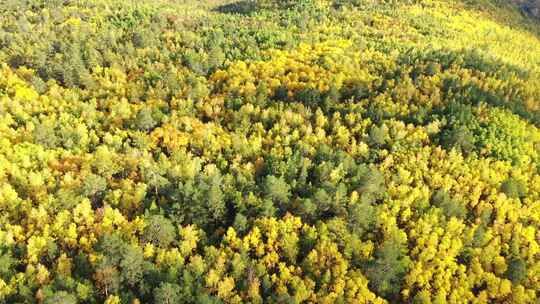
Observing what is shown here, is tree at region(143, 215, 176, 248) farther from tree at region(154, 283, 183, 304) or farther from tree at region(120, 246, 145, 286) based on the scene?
tree at region(154, 283, 183, 304)

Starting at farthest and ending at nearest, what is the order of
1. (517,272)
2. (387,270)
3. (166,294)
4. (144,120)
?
(144,120), (517,272), (387,270), (166,294)

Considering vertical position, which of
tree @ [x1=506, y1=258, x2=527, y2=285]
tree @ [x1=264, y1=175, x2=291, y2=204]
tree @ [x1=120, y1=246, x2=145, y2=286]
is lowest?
tree @ [x1=506, y1=258, x2=527, y2=285]

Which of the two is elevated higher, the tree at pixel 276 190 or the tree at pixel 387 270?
the tree at pixel 276 190

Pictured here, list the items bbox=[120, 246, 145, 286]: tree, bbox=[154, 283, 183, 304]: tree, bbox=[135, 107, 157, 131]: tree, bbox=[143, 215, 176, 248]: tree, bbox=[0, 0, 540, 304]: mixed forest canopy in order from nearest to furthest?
bbox=[154, 283, 183, 304]: tree
bbox=[120, 246, 145, 286]: tree
bbox=[0, 0, 540, 304]: mixed forest canopy
bbox=[143, 215, 176, 248]: tree
bbox=[135, 107, 157, 131]: tree

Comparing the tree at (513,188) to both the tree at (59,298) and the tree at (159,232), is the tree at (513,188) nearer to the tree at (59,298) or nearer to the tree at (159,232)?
the tree at (159,232)

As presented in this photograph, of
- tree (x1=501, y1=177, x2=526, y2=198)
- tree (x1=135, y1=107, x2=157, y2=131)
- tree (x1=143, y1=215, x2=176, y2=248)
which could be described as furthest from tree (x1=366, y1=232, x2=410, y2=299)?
tree (x1=135, y1=107, x2=157, y2=131)

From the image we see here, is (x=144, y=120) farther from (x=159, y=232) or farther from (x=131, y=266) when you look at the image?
(x=131, y=266)

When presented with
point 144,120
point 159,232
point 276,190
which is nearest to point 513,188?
point 276,190

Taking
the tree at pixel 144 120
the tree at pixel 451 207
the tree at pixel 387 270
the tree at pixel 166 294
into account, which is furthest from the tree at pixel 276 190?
the tree at pixel 144 120

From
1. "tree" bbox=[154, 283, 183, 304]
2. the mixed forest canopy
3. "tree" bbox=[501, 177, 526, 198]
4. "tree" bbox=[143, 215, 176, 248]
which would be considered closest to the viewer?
"tree" bbox=[154, 283, 183, 304]

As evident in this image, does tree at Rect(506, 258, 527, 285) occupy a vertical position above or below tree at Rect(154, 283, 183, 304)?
below
